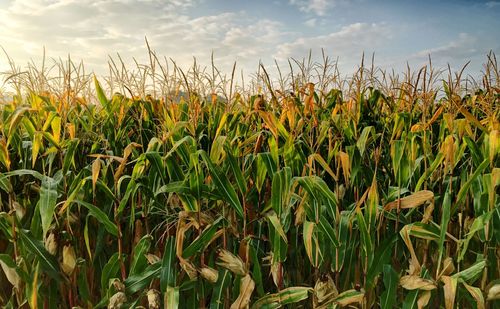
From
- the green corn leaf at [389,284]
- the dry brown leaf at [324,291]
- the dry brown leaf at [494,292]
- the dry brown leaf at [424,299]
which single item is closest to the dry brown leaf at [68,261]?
the dry brown leaf at [324,291]

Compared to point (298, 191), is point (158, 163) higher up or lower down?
higher up

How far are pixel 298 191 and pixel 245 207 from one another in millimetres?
291

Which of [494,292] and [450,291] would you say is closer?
[450,291]

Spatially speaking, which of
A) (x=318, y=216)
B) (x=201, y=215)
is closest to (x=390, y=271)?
(x=318, y=216)

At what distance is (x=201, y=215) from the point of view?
2.16 meters

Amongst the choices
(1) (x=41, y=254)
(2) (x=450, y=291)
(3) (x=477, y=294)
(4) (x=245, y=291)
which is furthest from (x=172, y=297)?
(3) (x=477, y=294)

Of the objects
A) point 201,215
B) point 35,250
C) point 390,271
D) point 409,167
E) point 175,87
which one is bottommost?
point 390,271

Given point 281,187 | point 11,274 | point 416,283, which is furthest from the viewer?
point 11,274

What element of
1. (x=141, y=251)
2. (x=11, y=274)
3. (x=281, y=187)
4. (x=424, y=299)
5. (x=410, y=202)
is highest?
(x=281, y=187)

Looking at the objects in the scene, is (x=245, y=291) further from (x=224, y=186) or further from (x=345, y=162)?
(x=345, y=162)

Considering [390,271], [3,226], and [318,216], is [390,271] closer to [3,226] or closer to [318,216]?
[318,216]

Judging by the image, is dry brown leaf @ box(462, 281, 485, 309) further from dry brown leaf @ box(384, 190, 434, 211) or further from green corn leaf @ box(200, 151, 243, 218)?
green corn leaf @ box(200, 151, 243, 218)

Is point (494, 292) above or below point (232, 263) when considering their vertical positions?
below

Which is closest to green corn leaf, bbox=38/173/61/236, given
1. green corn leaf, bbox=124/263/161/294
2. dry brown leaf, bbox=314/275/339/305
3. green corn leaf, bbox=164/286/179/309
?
green corn leaf, bbox=124/263/161/294
